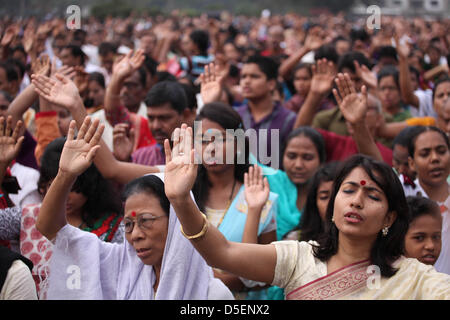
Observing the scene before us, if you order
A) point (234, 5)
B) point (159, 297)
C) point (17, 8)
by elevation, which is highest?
point (234, 5)

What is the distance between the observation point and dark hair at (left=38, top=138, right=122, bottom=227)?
2848 mm

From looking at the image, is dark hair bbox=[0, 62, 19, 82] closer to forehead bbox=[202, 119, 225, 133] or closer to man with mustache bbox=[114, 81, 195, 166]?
man with mustache bbox=[114, 81, 195, 166]

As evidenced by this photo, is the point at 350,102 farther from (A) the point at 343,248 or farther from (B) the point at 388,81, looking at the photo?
(B) the point at 388,81

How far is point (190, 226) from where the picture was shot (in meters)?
1.91

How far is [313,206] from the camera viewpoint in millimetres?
3158

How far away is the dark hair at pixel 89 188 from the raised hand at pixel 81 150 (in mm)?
731

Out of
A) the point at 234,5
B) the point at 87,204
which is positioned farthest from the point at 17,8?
the point at 234,5

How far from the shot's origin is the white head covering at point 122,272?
2.16 m

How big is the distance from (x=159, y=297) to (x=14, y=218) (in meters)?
Result: 0.90

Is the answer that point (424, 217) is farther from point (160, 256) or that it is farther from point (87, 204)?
point (87, 204)

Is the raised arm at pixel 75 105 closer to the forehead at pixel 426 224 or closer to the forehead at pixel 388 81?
the forehead at pixel 426 224

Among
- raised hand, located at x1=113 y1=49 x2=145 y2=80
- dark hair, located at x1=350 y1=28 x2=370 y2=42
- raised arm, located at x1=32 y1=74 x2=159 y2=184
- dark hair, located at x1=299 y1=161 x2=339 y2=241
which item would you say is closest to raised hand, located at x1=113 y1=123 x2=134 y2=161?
raised arm, located at x1=32 y1=74 x2=159 y2=184

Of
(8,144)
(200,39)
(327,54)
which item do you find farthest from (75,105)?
(200,39)

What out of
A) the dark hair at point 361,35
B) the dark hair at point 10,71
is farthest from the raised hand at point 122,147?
the dark hair at point 361,35
